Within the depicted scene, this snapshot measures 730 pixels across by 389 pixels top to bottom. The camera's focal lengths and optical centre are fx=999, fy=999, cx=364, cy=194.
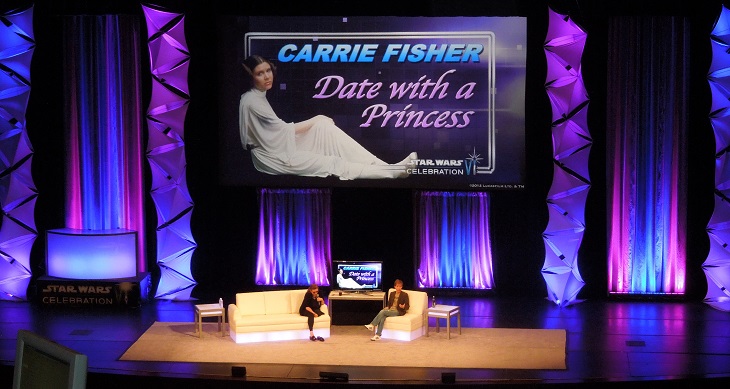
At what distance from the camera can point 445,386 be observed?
184 inches

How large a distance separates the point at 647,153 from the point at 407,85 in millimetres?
3024

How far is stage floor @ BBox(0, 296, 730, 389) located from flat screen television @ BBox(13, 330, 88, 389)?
5099mm

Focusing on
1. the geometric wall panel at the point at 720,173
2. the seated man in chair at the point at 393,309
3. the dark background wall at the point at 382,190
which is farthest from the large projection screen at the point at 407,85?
the geometric wall panel at the point at 720,173

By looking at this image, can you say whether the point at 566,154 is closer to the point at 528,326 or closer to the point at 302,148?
the point at 528,326

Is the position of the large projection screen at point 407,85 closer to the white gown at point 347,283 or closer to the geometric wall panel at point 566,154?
the geometric wall panel at point 566,154

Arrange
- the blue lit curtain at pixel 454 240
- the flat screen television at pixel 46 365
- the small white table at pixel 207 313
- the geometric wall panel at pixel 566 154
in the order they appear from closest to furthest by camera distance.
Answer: the flat screen television at pixel 46 365 → the small white table at pixel 207 313 → the geometric wall panel at pixel 566 154 → the blue lit curtain at pixel 454 240

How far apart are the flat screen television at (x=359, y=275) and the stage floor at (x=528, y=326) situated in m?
0.63

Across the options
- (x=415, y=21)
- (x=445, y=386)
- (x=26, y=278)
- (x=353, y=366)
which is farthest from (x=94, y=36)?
(x=445, y=386)

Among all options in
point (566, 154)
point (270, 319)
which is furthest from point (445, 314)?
point (566, 154)

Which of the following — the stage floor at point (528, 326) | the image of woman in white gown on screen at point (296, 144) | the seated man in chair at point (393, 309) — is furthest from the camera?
the image of woman in white gown on screen at point (296, 144)

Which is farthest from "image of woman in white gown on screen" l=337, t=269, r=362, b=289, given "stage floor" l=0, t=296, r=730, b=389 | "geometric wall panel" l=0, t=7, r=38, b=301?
"geometric wall panel" l=0, t=7, r=38, b=301

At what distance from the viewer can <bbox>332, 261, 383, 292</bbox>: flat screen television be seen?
1112 cm

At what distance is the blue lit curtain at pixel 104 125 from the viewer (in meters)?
12.3

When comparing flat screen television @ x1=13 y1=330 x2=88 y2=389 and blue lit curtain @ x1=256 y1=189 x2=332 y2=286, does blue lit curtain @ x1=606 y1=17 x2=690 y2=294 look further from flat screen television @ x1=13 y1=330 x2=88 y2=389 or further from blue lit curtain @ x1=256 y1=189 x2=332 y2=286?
flat screen television @ x1=13 y1=330 x2=88 y2=389
